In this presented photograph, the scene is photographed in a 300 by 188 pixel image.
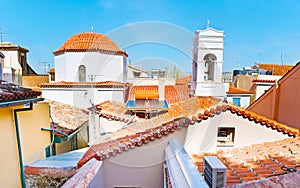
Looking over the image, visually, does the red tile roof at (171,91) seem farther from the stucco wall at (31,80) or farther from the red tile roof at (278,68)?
the stucco wall at (31,80)

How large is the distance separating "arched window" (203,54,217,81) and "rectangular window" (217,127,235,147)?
18.2ft

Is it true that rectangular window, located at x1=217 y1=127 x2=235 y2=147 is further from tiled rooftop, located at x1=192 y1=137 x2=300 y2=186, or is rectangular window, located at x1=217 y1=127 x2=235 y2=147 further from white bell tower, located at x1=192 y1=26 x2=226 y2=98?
white bell tower, located at x1=192 y1=26 x2=226 y2=98

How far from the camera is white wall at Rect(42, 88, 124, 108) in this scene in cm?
1112

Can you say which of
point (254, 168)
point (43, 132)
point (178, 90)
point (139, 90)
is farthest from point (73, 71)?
point (254, 168)

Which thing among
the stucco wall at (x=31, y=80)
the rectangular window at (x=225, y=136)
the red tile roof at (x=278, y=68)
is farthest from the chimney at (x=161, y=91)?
the stucco wall at (x=31, y=80)

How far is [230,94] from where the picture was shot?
12828mm

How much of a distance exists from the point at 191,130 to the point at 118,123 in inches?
162

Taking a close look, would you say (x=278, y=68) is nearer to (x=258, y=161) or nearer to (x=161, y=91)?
(x=161, y=91)

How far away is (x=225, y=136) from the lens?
3.63 m

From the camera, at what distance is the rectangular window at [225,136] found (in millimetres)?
3588

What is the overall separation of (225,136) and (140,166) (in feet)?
5.76

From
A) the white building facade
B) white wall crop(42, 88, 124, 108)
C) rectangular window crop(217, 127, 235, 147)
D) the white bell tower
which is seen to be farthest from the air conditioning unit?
the white building facade

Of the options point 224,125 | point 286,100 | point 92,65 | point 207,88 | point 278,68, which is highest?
point 278,68

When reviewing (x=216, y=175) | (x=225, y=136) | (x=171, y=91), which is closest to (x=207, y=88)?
(x=171, y=91)
